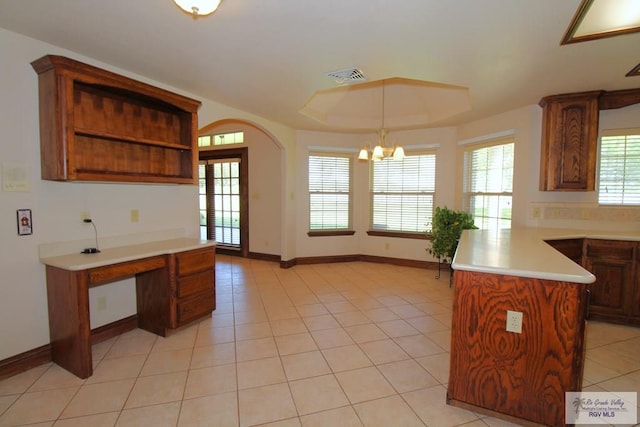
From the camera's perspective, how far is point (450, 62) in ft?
8.66

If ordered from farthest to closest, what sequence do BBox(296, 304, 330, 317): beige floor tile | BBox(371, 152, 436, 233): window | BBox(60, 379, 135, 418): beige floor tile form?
BBox(371, 152, 436, 233): window, BBox(296, 304, 330, 317): beige floor tile, BBox(60, 379, 135, 418): beige floor tile

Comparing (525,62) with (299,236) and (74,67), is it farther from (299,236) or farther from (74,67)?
(299,236)

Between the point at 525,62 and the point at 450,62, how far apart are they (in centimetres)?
63

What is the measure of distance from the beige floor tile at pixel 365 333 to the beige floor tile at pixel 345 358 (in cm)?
17

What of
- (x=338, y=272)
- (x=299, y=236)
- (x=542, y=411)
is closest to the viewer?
(x=542, y=411)

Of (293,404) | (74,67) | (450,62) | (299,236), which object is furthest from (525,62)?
(299,236)

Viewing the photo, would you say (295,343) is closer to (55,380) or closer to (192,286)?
(192,286)

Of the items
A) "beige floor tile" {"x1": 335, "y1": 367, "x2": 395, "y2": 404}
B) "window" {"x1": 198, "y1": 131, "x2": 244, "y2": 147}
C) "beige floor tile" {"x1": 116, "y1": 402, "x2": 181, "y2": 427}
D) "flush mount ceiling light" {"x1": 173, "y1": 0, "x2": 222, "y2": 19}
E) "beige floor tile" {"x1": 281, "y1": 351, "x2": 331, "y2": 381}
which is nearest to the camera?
"flush mount ceiling light" {"x1": 173, "y1": 0, "x2": 222, "y2": 19}

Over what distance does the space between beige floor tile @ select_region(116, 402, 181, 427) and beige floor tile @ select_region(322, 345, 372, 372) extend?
3.63ft

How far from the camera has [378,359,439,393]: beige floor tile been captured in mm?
2184

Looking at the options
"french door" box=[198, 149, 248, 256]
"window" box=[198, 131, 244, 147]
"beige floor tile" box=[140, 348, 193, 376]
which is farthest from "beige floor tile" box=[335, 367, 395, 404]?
"window" box=[198, 131, 244, 147]

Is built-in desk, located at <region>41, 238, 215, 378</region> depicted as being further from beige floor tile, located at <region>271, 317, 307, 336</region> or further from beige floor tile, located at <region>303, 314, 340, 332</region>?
beige floor tile, located at <region>303, 314, 340, 332</region>

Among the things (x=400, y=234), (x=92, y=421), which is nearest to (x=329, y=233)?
(x=400, y=234)

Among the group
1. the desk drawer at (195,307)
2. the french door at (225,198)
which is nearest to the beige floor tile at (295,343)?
the desk drawer at (195,307)
